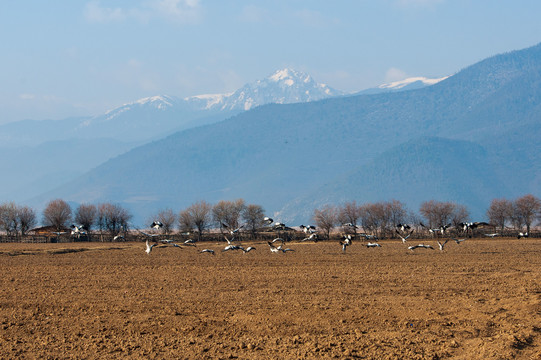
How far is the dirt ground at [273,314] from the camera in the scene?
1950 centimetres

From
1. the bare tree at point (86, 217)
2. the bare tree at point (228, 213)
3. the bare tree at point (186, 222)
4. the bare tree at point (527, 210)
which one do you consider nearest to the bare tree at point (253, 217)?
the bare tree at point (228, 213)

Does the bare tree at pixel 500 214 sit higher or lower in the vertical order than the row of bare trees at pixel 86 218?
lower

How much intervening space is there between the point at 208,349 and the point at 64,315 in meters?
7.23

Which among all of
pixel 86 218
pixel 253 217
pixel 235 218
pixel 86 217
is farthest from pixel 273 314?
pixel 86 217

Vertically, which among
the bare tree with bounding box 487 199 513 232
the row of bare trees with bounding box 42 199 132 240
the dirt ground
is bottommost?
the dirt ground

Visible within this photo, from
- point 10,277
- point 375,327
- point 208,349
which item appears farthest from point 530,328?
point 10,277

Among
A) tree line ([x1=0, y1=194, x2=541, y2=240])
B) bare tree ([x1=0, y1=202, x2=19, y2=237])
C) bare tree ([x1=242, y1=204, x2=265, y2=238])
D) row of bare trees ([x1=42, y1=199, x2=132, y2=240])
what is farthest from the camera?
bare tree ([x1=242, y1=204, x2=265, y2=238])

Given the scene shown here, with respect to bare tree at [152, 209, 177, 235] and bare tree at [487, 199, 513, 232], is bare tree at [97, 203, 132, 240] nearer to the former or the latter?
bare tree at [152, 209, 177, 235]

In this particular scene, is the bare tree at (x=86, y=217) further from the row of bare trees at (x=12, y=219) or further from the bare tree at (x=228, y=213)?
the bare tree at (x=228, y=213)

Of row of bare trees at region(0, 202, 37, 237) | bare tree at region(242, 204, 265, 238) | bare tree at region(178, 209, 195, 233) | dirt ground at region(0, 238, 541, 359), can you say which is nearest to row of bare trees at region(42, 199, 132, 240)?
row of bare trees at region(0, 202, 37, 237)

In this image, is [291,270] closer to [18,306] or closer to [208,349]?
[18,306]

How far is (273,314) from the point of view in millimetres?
24328

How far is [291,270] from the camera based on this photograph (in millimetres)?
40688

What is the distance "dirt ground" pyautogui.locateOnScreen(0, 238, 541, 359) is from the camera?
1950cm
